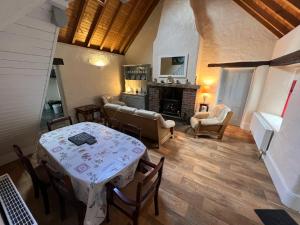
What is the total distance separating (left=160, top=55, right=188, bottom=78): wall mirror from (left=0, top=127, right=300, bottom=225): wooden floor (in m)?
2.68

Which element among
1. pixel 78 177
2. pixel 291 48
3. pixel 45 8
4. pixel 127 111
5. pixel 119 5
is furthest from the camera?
pixel 119 5

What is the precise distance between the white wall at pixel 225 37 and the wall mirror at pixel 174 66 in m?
0.52

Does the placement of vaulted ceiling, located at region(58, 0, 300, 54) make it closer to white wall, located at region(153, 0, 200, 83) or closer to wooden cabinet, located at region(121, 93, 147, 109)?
white wall, located at region(153, 0, 200, 83)

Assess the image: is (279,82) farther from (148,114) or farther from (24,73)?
(24,73)

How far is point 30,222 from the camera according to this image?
124 cm

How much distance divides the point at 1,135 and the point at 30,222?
2.02m

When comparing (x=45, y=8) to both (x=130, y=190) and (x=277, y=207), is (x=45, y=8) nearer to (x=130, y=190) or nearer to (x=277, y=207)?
(x=130, y=190)

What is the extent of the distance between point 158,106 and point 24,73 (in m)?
4.17

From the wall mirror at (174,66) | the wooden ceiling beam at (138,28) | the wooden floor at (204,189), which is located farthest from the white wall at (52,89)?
the wall mirror at (174,66)

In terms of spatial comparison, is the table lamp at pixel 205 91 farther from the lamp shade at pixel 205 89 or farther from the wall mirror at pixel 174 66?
the wall mirror at pixel 174 66

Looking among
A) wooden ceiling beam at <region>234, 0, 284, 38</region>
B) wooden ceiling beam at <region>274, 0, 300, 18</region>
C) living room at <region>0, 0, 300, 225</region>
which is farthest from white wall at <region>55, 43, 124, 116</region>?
wooden ceiling beam at <region>274, 0, 300, 18</region>

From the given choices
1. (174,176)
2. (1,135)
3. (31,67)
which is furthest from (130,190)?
(1,135)

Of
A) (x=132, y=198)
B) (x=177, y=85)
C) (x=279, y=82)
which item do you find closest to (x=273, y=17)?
(x=279, y=82)

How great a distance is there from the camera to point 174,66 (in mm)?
4961
